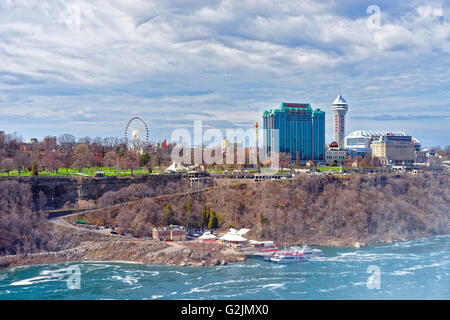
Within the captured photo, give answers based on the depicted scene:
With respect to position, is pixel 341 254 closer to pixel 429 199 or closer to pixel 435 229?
pixel 435 229

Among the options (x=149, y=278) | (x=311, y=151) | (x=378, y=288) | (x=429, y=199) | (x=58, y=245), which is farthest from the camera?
(x=311, y=151)

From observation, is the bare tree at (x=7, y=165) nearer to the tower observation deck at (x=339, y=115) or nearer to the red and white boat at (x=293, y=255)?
the red and white boat at (x=293, y=255)

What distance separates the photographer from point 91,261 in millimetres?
27266

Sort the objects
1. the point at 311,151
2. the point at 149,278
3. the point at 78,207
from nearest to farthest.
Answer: the point at 149,278 < the point at 78,207 < the point at 311,151

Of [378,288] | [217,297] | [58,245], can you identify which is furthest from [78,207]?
[378,288]

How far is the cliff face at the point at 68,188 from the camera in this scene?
37.2 m

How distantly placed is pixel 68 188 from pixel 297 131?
181 feet

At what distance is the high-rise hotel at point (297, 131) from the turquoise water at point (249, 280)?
56031 mm

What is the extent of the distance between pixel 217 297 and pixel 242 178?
2837cm

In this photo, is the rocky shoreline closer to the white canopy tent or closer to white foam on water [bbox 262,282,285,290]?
the white canopy tent

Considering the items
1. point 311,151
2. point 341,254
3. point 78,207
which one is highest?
point 311,151

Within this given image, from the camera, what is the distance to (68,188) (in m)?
39.3

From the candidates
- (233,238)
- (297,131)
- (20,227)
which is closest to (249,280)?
(233,238)

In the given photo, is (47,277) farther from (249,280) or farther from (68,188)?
(68,188)
